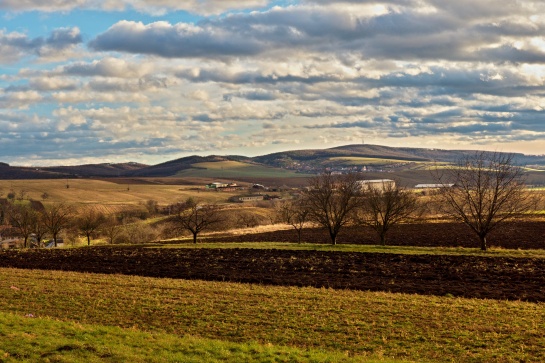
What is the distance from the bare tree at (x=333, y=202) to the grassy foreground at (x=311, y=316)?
29.5 m

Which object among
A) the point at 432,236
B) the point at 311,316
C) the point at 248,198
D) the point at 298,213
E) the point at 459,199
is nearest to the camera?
the point at 311,316

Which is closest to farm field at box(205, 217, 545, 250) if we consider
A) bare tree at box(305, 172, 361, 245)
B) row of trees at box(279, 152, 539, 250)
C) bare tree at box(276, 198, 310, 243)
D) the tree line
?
bare tree at box(276, 198, 310, 243)

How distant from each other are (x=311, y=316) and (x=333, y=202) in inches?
1528

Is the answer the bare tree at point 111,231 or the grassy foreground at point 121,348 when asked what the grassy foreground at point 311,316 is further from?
the bare tree at point 111,231

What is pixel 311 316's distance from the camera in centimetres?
2219

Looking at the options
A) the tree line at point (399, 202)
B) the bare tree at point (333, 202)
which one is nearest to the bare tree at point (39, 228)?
the tree line at point (399, 202)

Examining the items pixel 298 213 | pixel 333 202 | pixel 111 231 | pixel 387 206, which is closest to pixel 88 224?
pixel 111 231

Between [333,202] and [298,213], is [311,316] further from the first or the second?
[298,213]

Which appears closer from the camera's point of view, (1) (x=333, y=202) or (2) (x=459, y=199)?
(2) (x=459, y=199)

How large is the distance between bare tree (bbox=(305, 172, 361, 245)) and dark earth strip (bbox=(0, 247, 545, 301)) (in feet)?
33.4

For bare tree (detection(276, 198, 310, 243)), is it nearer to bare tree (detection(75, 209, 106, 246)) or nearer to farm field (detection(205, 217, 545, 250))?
farm field (detection(205, 217, 545, 250))

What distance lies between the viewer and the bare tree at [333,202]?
193 ft

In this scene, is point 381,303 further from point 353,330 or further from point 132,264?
point 132,264

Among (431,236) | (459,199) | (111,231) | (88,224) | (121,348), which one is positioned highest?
(459,199)
